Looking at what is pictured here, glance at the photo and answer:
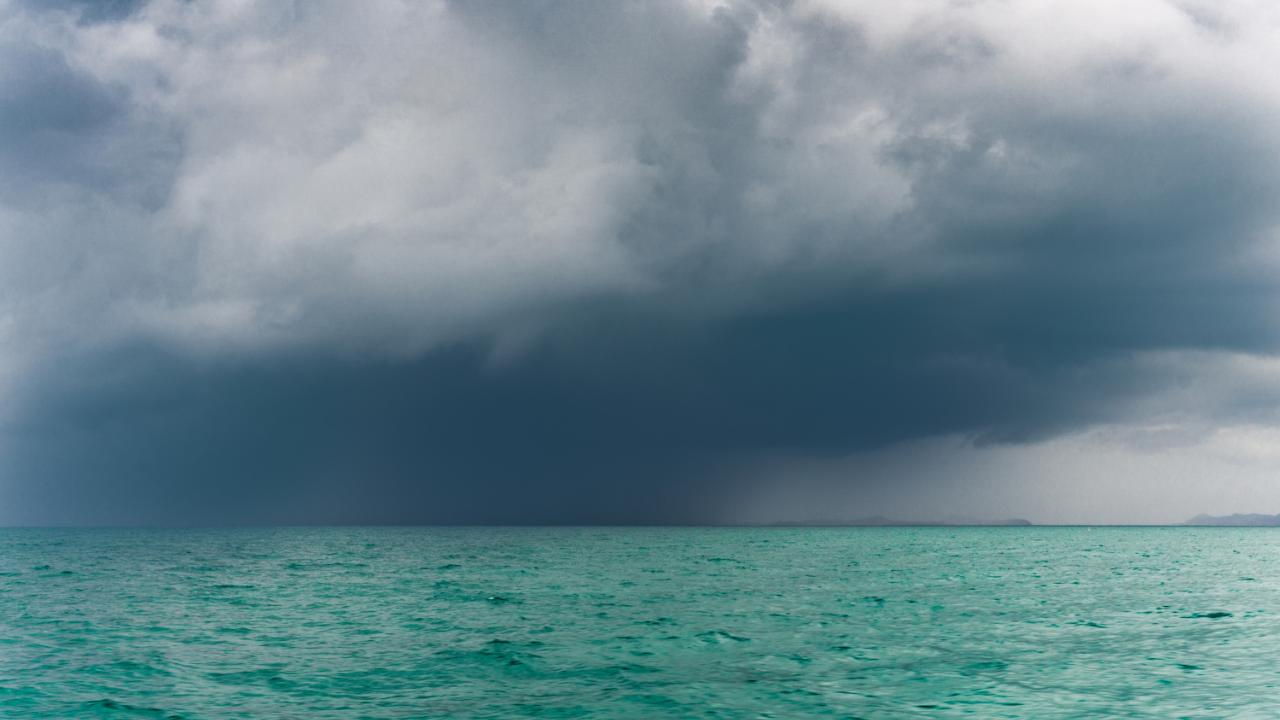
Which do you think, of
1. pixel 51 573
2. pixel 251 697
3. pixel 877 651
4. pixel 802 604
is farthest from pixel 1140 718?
pixel 51 573

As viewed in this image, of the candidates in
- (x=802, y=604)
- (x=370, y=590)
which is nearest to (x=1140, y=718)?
(x=802, y=604)

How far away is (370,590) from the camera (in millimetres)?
62469

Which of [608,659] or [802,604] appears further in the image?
[802,604]

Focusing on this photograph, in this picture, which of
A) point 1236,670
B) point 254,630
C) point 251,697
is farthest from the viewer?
point 254,630

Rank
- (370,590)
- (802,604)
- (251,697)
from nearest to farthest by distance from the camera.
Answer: (251,697), (802,604), (370,590)

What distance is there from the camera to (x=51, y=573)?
83.9 metres

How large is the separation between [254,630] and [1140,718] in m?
34.0

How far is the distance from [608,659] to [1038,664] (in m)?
13.6

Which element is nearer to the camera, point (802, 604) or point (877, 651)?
point (877, 651)

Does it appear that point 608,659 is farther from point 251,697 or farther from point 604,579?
→ point 604,579

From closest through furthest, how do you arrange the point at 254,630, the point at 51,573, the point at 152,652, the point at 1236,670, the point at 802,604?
the point at 1236,670, the point at 152,652, the point at 254,630, the point at 802,604, the point at 51,573

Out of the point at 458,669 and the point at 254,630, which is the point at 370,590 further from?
the point at 458,669

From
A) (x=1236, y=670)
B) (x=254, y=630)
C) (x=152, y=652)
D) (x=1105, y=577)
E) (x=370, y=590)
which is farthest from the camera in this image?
(x=1105, y=577)

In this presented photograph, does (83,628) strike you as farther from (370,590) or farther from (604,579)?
(604,579)
